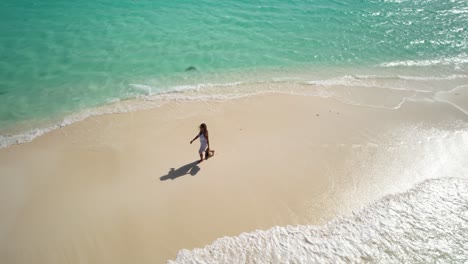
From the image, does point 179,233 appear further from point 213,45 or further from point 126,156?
point 213,45

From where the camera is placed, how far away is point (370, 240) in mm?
7297

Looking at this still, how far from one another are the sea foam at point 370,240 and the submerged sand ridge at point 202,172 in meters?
0.35

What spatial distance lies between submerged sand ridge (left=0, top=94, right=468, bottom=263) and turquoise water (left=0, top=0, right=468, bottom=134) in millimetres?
3227

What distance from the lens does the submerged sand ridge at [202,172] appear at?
7.79 m

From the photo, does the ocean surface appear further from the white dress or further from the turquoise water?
the white dress

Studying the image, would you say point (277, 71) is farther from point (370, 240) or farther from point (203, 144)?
point (370, 240)

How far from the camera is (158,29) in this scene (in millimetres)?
20016

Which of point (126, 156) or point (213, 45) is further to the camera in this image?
point (213, 45)

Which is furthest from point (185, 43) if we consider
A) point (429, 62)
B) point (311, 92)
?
point (429, 62)

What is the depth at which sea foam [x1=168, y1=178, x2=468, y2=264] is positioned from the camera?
22.8 feet

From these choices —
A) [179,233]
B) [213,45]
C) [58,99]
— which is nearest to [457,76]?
[213,45]

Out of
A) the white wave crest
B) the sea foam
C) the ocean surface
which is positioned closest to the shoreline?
the ocean surface

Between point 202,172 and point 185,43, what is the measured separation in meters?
11.2

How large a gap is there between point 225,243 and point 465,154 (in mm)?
8297
